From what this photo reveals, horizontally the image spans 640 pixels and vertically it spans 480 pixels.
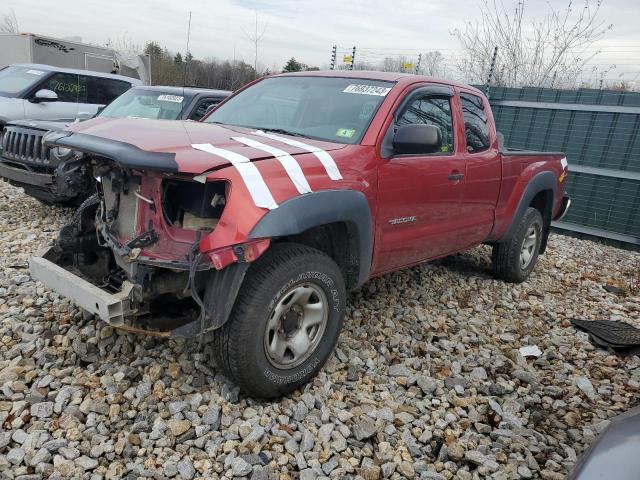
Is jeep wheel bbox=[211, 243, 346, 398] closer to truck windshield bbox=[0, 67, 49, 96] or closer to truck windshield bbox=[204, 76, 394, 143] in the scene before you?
truck windshield bbox=[204, 76, 394, 143]

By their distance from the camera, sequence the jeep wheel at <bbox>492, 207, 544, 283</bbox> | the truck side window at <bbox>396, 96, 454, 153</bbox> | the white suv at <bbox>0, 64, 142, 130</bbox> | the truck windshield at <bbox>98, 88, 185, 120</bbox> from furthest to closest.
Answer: the white suv at <bbox>0, 64, 142, 130</bbox> < the truck windshield at <bbox>98, 88, 185, 120</bbox> < the jeep wheel at <bbox>492, 207, 544, 283</bbox> < the truck side window at <bbox>396, 96, 454, 153</bbox>

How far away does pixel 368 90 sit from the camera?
11.7 ft

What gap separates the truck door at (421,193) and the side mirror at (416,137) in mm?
109

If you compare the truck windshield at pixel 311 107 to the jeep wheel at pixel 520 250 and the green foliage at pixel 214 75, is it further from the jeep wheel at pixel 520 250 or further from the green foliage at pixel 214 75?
the green foliage at pixel 214 75

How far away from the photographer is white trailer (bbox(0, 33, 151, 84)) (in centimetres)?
1392

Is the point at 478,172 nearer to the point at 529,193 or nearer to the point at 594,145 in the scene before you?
the point at 529,193

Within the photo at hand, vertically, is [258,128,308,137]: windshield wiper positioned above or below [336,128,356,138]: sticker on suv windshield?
below

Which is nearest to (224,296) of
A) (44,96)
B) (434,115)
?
(434,115)

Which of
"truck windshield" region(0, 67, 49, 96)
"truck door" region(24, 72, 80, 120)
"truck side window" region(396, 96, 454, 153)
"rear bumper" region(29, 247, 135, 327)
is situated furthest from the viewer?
"truck windshield" region(0, 67, 49, 96)

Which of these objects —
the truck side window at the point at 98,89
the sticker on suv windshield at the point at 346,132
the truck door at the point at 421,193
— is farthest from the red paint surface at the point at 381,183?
the truck side window at the point at 98,89

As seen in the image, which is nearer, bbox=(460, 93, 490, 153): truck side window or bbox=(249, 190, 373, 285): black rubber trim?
bbox=(249, 190, 373, 285): black rubber trim

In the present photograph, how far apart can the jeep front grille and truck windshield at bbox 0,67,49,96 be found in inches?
83.3

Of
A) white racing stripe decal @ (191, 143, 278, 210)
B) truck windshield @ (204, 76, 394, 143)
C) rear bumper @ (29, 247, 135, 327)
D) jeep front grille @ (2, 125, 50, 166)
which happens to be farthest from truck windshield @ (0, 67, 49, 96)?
white racing stripe decal @ (191, 143, 278, 210)

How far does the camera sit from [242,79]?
1300 cm
